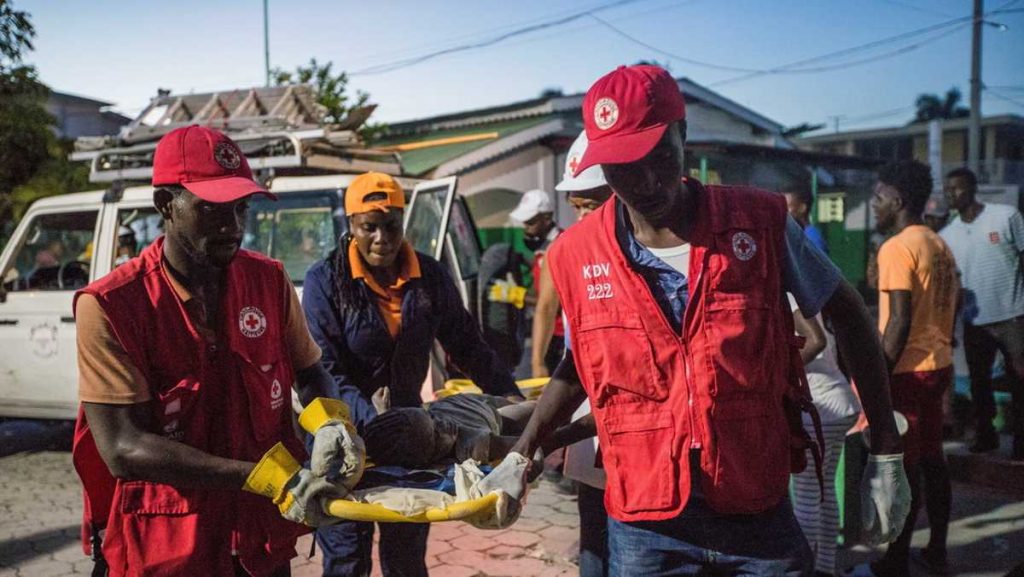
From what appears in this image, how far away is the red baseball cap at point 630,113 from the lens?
2.03 m

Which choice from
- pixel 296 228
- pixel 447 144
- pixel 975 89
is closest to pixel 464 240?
pixel 296 228

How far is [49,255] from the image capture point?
306 inches

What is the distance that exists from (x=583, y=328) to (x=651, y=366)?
214 mm

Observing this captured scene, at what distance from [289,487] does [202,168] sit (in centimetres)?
87

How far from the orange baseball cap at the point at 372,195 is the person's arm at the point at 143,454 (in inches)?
56.6


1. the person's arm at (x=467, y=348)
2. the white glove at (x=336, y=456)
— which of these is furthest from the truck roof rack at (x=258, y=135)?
the white glove at (x=336, y=456)

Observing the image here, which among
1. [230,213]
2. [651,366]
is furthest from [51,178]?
[651,366]

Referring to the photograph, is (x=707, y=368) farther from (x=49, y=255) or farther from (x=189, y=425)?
(x=49, y=255)

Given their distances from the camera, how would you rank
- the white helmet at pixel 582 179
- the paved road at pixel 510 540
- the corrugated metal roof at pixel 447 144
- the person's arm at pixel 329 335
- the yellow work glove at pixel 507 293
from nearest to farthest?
1. the person's arm at pixel 329 335
2. the white helmet at pixel 582 179
3. the paved road at pixel 510 540
4. the yellow work glove at pixel 507 293
5. the corrugated metal roof at pixel 447 144

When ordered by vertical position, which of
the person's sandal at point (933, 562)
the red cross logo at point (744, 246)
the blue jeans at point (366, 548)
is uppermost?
the red cross logo at point (744, 246)

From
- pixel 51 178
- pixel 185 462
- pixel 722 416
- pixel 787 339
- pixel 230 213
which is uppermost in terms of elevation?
pixel 51 178

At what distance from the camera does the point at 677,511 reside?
1983mm

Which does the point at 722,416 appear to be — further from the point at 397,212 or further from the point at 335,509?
the point at 397,212

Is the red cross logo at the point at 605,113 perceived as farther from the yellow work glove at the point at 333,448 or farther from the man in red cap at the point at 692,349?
the yellow work glove at the point at 333,448
